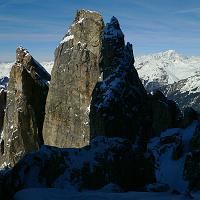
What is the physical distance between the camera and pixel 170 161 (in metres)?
56.8

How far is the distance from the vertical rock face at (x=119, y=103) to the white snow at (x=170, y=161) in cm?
538

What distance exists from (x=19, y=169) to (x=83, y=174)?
135 inches

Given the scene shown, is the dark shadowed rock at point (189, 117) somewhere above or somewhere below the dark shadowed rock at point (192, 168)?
above

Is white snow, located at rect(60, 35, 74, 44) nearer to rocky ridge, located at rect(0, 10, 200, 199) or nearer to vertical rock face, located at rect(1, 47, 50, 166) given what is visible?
rocky ridge, located at rect(0, 10, 200, 199)

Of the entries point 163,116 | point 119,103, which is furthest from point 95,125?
point 163,116

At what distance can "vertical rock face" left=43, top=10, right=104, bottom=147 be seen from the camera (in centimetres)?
8219

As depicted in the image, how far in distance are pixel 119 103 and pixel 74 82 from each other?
33263 millimetres

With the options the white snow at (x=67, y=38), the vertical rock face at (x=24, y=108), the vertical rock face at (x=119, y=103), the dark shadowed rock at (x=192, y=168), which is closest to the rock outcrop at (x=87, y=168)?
the dark shadowed rock at (x=192, y=168)

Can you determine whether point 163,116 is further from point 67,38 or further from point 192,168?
Answer: point 192,168

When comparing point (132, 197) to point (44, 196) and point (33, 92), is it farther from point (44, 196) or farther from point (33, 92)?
point (33, 92)

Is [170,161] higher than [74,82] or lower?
lower

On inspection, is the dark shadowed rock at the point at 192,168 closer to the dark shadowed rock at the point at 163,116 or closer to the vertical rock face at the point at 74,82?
the dark shadowed rock at the point at 163,116

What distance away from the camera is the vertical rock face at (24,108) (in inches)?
3627

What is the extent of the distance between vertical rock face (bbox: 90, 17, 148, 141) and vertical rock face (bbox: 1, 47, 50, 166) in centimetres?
3388
